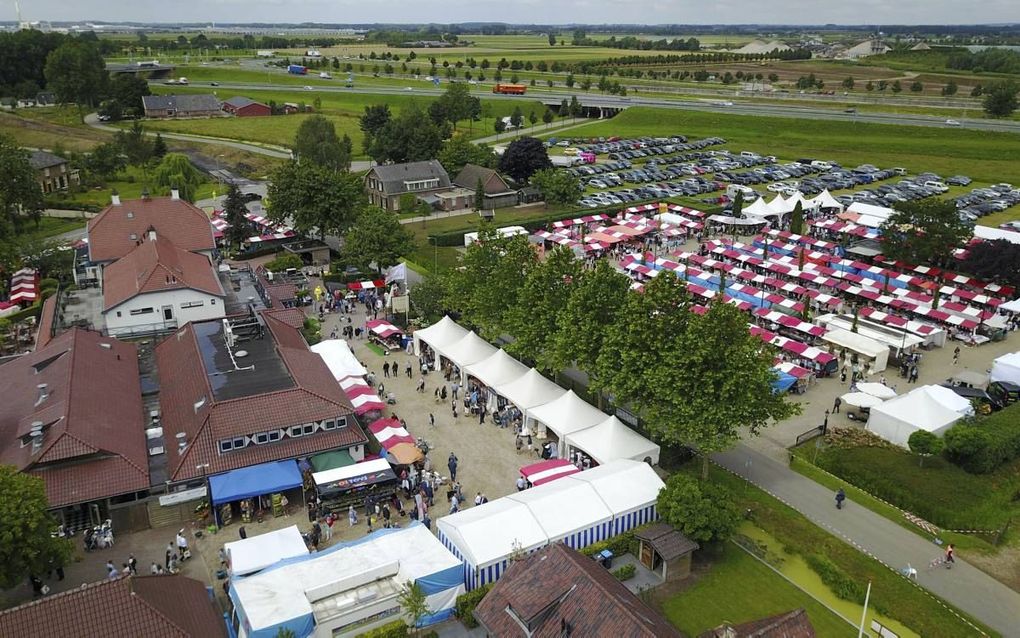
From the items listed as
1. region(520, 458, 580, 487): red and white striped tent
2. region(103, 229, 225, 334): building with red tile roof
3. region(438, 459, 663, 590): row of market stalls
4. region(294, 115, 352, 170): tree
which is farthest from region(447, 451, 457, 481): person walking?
region(294, 115, 352, 170): tree

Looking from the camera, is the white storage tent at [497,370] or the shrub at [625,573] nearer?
the shrub at [625,573]

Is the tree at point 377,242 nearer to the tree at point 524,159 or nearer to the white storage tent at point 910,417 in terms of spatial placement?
the tree at point 524,159

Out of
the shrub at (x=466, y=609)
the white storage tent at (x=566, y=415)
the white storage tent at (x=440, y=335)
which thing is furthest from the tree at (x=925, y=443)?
the white storage tent at (x=440, y=335)

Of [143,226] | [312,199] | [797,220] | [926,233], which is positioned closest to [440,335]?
[143,226]

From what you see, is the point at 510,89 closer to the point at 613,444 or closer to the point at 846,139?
the point at 846,139

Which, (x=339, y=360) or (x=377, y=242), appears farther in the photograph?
(x=377, y=242)

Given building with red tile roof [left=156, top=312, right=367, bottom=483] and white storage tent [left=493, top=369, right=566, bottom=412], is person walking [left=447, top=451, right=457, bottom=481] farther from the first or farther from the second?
white storage tent [left=493, top=369, right=566, bottom=412]

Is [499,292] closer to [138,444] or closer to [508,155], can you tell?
[138,444]
